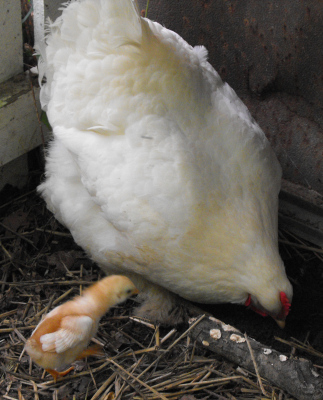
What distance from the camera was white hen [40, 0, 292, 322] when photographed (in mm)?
2396

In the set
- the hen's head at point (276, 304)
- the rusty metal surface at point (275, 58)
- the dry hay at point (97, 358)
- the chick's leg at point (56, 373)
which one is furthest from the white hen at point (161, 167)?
the chick's leg at point (56, 373)

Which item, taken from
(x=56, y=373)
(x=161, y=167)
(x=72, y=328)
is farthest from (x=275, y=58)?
(x=56, y=373)

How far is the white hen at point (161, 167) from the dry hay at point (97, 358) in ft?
0.73

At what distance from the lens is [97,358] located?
2.56 meters

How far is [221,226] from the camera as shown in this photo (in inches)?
95.3

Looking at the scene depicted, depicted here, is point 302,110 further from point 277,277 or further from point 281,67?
point 277,277

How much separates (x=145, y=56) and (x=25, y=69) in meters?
1.18

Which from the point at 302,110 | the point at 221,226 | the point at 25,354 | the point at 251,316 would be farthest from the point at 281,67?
the point at 25,354

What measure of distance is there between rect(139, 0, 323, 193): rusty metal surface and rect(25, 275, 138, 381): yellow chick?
149 cm

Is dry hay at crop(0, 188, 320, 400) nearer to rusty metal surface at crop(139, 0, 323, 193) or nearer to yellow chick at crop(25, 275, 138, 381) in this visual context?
yellow chick at crop(25, 275, 138, 381)

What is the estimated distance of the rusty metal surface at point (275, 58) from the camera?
9.56ft

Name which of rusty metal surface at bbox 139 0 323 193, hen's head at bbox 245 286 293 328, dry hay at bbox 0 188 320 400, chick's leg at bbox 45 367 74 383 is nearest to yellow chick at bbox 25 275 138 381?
chick's leg at bbox 45 367 74 383

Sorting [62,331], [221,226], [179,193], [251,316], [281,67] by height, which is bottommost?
[251,316]

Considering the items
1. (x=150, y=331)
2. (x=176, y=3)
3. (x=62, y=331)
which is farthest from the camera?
(x=176, y=3)
